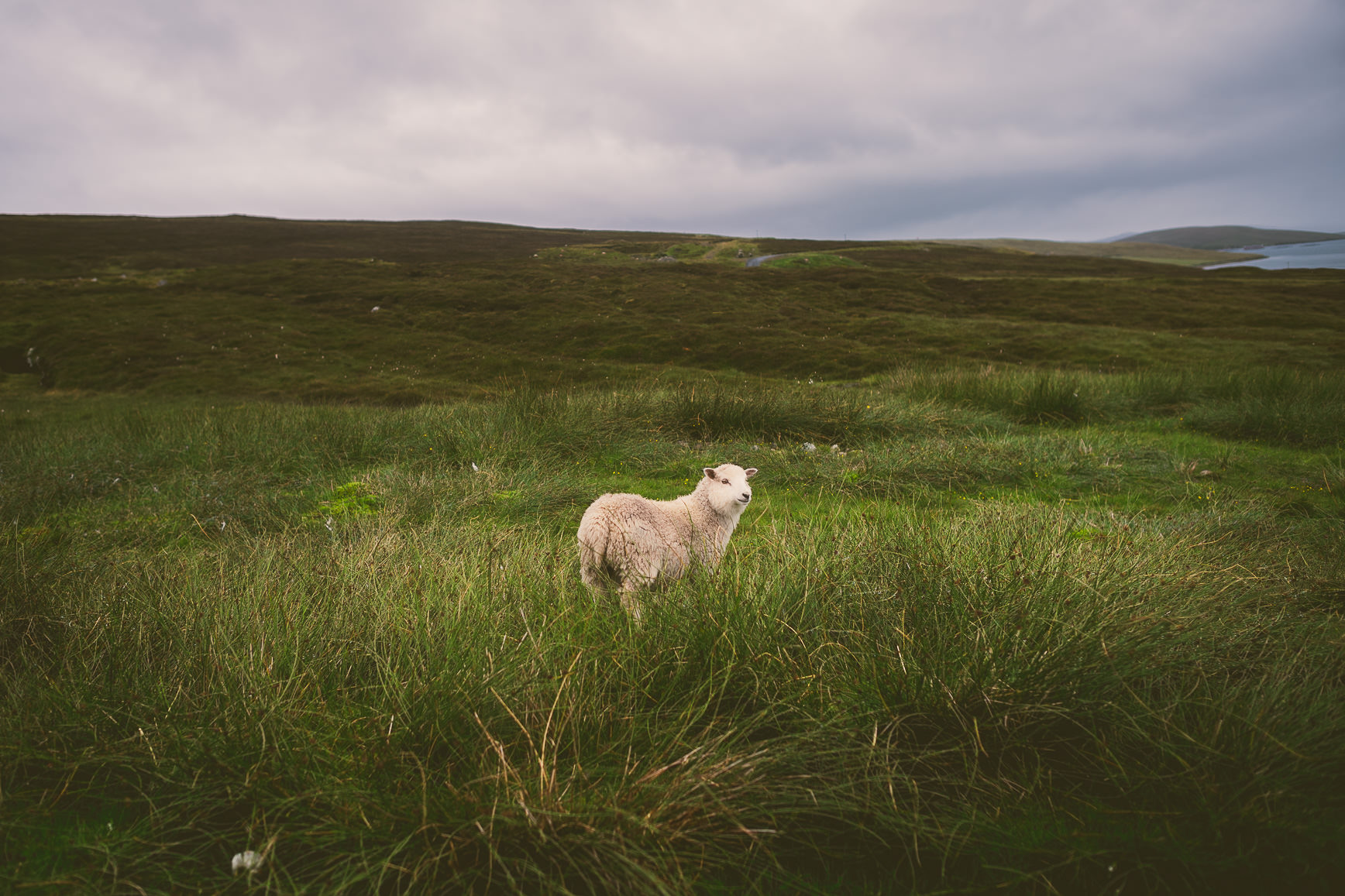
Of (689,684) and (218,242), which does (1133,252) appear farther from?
(689,684)

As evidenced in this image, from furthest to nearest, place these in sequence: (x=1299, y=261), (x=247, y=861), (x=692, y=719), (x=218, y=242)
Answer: (x=1299, y=261)
(x=218, y=242)
(x=692, y=719)
(x=247, y=861)

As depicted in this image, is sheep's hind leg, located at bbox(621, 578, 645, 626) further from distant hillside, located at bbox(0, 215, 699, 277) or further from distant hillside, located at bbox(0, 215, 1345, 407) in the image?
distant hillside, located at bbox(0, 215, 699, 277)

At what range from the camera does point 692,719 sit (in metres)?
2.89

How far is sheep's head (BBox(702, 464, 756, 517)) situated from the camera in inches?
211

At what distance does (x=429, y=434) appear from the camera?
36.8ft

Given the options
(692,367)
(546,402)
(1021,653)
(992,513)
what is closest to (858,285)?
(692,367)

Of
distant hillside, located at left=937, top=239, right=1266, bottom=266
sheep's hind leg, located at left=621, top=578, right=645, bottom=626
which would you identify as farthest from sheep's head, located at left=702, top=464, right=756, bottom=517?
distant hillside, located at left=937, top=239, right=1266, bottom=266

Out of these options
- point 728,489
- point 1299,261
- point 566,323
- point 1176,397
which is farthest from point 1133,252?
point 728,489

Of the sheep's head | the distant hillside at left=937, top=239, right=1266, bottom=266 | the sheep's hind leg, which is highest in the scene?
the distant hillside at left=937, top=239, right=1266, bottom=266

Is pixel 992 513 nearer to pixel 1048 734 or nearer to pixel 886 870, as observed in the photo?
pixel 1048 734

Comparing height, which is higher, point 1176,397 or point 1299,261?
point 1299,261

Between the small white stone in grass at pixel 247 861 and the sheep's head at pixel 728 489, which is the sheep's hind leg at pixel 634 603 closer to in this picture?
the sheep's head at pixel 728 489

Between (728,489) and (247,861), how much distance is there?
3.85m

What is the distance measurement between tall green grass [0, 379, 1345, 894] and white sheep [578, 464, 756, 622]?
280 mm
